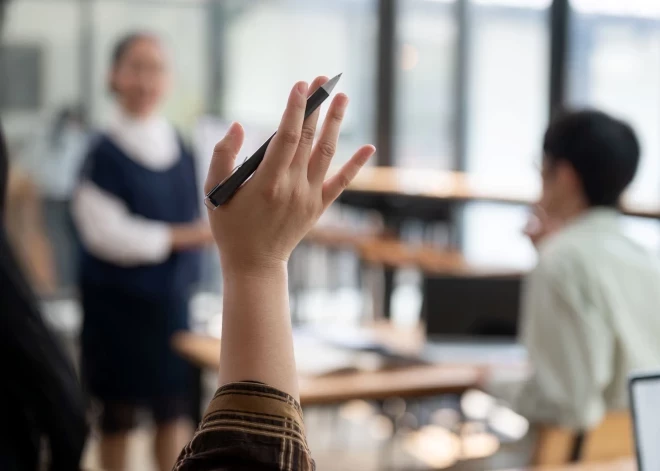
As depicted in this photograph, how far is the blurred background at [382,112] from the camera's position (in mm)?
4828

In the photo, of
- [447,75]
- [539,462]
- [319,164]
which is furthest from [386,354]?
[447,75]

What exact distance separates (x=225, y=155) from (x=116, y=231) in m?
2.33

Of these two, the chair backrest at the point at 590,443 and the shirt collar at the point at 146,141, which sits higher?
the shirt collar at the point at 146,141

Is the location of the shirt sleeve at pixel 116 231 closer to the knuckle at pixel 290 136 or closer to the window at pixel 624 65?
the knuckle at pixel 290 136

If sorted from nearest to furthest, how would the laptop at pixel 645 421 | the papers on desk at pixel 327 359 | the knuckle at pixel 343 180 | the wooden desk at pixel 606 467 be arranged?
the knuckle at pixel 343 180 → the laptop at pixel 645 421 → the wooden desk at pixel 606 467 → the papers on desk at pixel 327 359

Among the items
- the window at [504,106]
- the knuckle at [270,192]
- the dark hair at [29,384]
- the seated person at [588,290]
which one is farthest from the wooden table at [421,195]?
the knuckle at [270,192]

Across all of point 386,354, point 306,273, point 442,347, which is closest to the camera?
point 386,354

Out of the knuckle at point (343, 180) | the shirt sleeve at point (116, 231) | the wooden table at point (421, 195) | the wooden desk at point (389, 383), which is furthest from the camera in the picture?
the wooden table at point (421, 195)

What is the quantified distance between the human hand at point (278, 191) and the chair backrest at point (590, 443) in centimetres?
139

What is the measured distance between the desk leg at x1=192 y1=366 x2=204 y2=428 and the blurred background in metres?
1.23

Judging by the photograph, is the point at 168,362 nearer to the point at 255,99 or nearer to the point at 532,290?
the point at 532,290

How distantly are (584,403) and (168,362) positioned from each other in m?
1.75

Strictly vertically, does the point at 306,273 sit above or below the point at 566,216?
below

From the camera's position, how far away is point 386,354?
2670 mm
